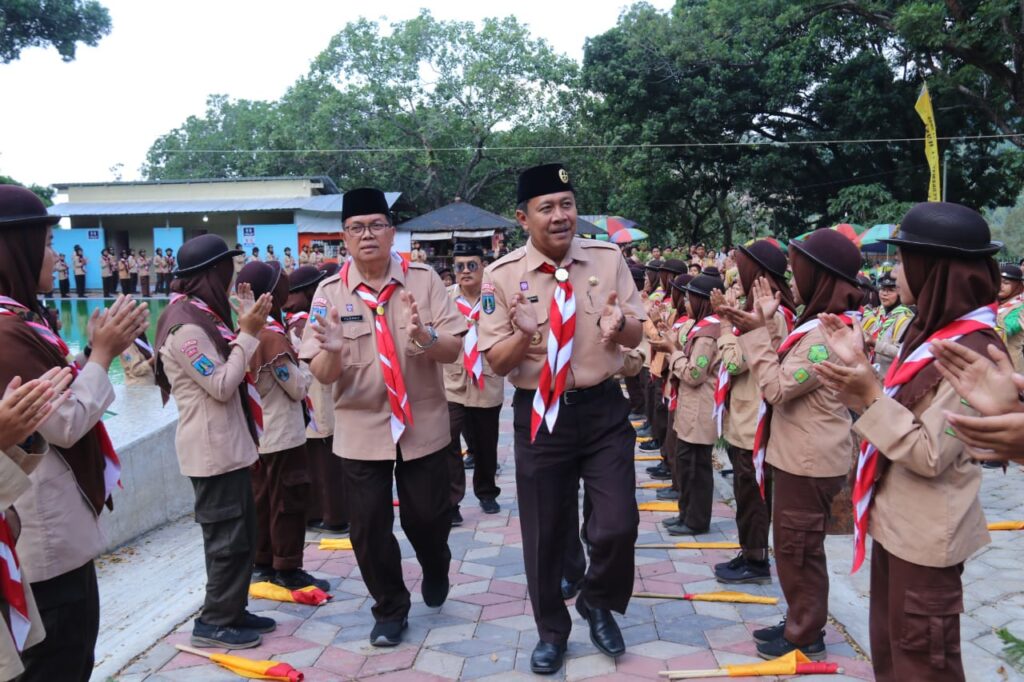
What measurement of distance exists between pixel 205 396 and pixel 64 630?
5.01 feet

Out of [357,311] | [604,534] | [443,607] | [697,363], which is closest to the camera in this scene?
[604,534]

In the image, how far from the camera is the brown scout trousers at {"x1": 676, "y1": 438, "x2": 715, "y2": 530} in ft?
19.0

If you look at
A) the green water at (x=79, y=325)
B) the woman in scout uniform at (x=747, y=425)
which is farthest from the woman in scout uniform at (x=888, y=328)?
the green water at (x=79, y=325)


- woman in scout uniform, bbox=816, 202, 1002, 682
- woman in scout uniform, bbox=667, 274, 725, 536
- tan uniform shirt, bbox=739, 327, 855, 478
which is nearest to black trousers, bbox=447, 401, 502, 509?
woman in scout uniform, bbox=667, 274, 725, 536

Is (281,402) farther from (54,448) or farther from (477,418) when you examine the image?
(54,448)

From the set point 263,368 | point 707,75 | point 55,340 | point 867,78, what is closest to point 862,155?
point 867,78

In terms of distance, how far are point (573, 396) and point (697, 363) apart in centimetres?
214

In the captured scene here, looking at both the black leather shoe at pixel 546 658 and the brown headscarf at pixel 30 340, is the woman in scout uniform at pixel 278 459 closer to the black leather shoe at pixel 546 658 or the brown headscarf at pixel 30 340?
the black leather shoe at pixel 546 658

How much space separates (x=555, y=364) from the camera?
3.77m

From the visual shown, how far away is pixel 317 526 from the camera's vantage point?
6441 mm

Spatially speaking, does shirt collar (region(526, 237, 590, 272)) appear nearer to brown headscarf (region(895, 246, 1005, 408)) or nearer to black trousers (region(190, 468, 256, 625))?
brown headscarf (region(895, 246, 1005, 408))

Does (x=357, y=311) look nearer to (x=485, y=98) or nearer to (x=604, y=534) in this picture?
(x=604, y=534)

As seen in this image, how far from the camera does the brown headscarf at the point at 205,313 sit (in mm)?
4109

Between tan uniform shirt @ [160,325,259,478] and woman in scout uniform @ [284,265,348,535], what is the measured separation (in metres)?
1.82
